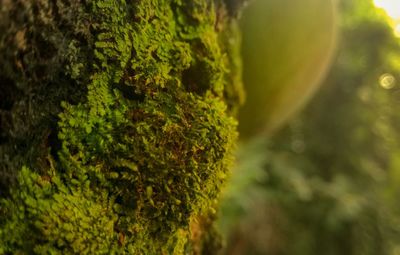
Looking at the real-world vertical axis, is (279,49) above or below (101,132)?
above

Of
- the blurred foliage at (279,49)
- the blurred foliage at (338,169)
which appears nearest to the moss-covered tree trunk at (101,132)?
the blurred foliage at (279,49)

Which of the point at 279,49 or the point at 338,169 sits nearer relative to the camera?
the point at 279,49

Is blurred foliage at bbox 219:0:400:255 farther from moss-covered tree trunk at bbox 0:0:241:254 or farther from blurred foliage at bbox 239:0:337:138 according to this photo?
moss-covered tree trunk at bbox 0:0:241:254

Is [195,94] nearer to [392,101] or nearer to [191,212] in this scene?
[191,212]

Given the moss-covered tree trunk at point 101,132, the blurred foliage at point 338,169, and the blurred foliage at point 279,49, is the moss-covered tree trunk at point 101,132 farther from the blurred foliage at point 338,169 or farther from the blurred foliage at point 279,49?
the blurred foliage at point 338,169

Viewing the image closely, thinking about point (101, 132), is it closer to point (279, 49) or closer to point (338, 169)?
point (279, 49)

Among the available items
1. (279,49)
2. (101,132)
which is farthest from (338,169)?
(101,132)

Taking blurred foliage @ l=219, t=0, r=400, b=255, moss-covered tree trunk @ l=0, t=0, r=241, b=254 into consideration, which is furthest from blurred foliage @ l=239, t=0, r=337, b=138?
moss-covered tree trunk @ l=0, t=0, r=241, b=254
